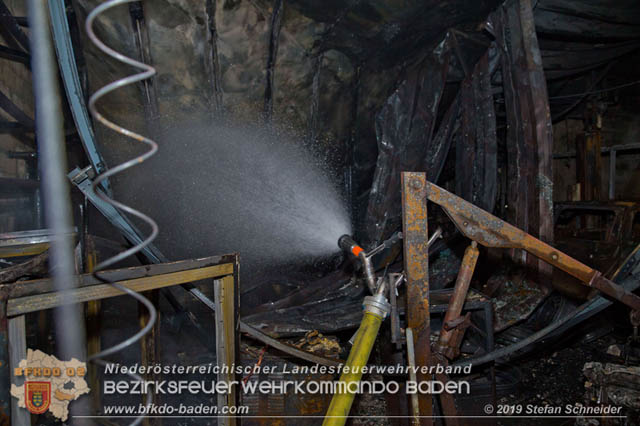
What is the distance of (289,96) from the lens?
12.0ft

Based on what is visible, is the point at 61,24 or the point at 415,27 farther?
the point at 415,27

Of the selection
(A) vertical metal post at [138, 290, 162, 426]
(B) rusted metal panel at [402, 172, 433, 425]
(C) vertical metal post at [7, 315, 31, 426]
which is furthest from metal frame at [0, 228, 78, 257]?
(B) rusted metal panel at [402, 172, 433, 425]

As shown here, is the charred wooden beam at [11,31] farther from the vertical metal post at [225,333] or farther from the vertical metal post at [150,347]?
the vertical metal post at [225,333]

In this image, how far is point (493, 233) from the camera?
6.06ft

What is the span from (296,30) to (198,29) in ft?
Result: 2.73

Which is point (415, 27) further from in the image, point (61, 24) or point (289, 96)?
point (61, 24)

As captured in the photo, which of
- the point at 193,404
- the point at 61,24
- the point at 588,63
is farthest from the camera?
the point at 588,63

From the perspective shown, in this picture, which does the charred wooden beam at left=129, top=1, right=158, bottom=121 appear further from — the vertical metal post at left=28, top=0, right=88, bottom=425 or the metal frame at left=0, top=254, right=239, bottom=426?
the metal frame at left=0, top=254, right=239, bottom=426

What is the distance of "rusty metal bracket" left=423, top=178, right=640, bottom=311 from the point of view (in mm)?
1805

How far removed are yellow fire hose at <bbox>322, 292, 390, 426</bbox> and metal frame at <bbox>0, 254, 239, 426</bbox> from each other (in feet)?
1.83

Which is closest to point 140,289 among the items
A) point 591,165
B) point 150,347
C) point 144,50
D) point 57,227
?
point 57,227

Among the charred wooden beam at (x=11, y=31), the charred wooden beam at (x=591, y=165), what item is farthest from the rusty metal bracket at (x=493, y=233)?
the charred wooden beam at (x=591, y=165)

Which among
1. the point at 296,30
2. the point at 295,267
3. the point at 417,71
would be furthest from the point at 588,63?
the point at 295,267

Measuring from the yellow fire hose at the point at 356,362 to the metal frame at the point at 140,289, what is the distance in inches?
22.0
